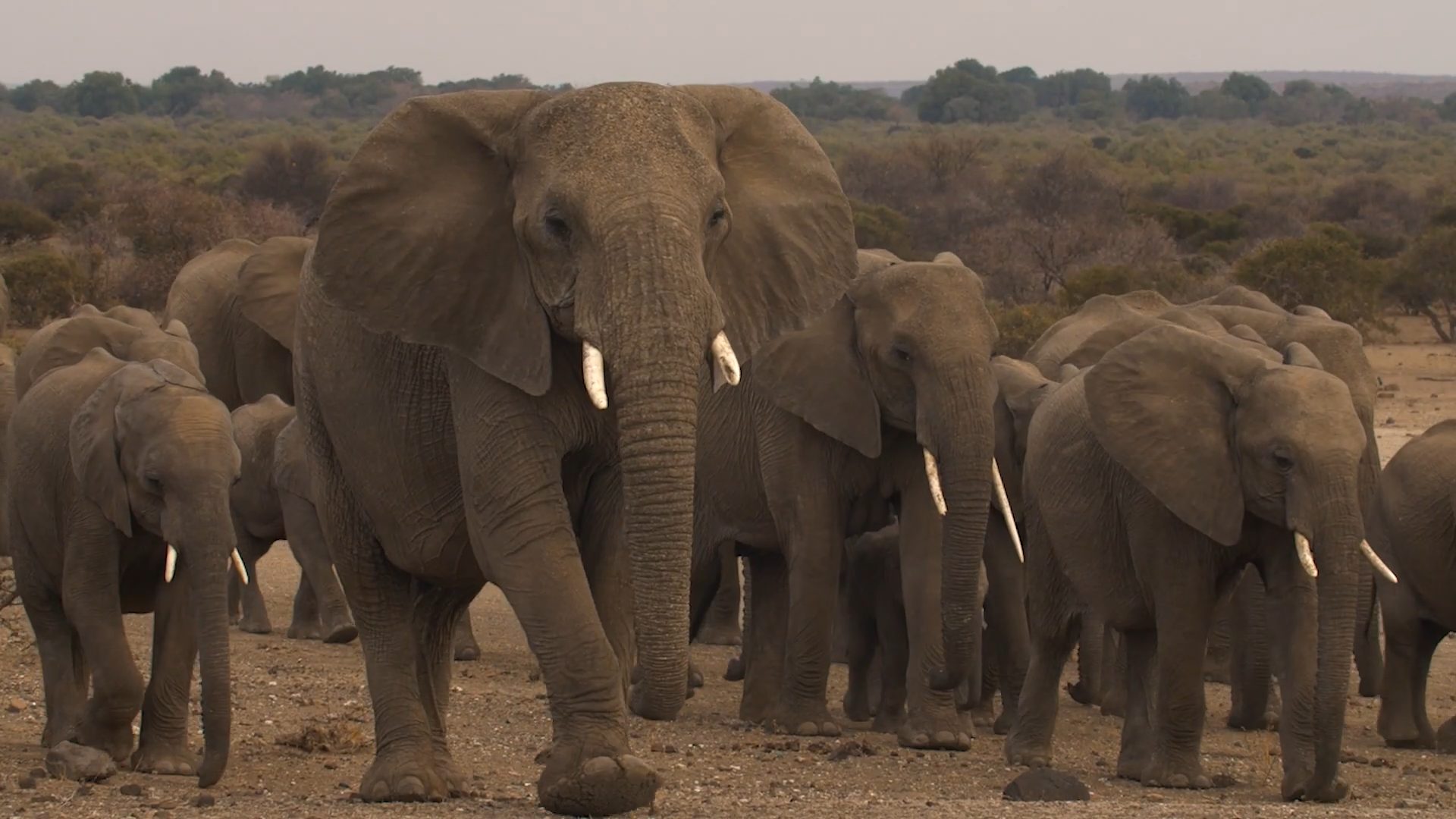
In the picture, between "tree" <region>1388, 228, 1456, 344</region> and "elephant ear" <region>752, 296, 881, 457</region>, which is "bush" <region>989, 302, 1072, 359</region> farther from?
"elephant ear" <region>752, 296, 881, 457</region>

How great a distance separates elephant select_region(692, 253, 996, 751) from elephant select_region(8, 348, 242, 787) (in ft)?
7.83

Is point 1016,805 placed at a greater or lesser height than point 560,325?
lesser

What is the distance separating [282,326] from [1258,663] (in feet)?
18.8

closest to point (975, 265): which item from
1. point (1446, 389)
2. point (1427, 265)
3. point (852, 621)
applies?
point (1427, 265)

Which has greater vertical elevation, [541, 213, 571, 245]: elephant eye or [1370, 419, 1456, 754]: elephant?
[541, 213, 571, 245]: elephant eye

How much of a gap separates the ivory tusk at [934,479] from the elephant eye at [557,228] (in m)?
3.10

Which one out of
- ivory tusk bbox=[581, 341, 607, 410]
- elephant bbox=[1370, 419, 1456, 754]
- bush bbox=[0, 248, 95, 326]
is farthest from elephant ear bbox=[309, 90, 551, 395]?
bush bbox=[0, 248, 95, 326]

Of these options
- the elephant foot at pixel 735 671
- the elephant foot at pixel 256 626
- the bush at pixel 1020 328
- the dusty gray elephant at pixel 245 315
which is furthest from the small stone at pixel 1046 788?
the bush at pixel 1020 328

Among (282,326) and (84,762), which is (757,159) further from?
(282,326)

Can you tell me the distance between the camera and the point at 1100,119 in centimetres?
10425

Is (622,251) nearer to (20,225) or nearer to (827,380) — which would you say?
(827,380)

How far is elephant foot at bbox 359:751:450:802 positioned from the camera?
641 cm

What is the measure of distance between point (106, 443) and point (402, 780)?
1.60 m

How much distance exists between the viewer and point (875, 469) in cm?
920
